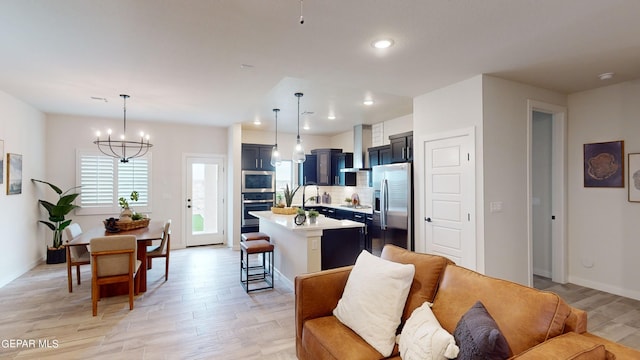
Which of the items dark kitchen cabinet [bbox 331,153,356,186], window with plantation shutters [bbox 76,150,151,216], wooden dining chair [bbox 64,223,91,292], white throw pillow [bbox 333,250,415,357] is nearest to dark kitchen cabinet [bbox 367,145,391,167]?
dark kitchen cabinet [bbox 331,153,356,186]

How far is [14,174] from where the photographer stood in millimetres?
4500

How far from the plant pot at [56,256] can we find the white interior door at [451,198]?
5.97m

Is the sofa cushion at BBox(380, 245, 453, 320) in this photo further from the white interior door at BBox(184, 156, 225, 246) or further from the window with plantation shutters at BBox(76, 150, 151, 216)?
the window with plantation shutters at BBox(76, 150, 151, 216)

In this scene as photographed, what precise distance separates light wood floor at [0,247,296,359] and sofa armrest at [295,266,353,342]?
25.0 inches

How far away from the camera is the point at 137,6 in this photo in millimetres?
2092

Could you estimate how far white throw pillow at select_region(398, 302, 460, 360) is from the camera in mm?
1417

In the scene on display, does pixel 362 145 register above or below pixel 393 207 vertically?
above

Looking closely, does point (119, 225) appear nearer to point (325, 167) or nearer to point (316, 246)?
point (316, 246)

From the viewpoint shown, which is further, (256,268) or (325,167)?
(325,167)

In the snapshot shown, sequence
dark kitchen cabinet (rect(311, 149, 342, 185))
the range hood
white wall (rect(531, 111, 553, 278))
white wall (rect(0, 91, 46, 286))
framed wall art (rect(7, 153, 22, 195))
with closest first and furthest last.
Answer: white wall (rect(0, 91, 46, 286)) < framed wall art (rect(7, 153, 22, 195)) < white wall (rect(531, 111, 553, 278)) < the range hood < dark kitchen cabinet (rect(311, 149, 342, 185))

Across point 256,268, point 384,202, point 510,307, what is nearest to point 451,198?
point 384,202

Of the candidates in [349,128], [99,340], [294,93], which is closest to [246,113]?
[294,93]

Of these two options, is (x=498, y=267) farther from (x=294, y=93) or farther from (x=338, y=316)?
(x=294, y=93)

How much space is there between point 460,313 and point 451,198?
2.42m
